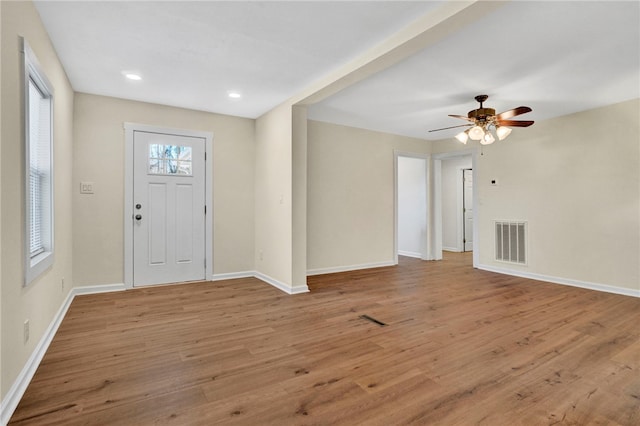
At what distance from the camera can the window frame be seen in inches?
77.2

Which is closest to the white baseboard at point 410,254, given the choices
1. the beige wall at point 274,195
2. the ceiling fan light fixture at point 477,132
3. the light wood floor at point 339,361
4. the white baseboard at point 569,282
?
the white baseboard at point 569,282

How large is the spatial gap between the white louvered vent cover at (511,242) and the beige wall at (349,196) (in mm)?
1802

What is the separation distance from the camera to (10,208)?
1.75m

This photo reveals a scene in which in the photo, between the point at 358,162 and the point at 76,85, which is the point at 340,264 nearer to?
the point at 358,162

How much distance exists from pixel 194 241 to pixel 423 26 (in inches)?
152

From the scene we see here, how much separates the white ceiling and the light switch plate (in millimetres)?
1104

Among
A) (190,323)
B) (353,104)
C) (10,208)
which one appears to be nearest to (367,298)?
(190,323)

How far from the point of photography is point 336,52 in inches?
113

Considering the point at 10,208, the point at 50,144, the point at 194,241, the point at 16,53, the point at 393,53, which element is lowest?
the point at 194,241

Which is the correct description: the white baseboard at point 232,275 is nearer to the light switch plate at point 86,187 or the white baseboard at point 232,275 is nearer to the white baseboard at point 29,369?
the white baseboard at point 29,369

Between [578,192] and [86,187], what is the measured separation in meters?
6.50

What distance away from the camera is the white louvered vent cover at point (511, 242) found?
205 inches

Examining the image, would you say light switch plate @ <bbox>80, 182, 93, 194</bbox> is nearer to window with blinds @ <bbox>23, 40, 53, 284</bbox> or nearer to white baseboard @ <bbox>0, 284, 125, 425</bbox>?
white baseboard @ <bbox>0, 284, 125, 425</bbox>

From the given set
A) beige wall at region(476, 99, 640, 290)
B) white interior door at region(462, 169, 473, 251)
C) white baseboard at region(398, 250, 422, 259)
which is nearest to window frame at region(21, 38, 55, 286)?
beige wall at region(476, 99, 640, 290)
